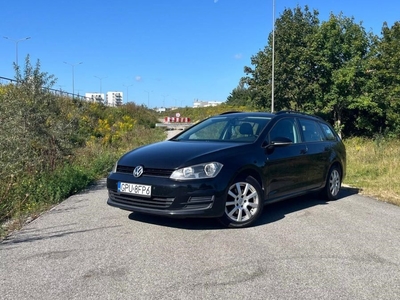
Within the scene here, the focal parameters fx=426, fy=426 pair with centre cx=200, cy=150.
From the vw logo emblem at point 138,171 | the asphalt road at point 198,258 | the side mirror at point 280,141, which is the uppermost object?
the side mirror at point 280,141

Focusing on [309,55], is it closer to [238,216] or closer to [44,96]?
A: [44,96]

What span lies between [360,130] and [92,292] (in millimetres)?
32353

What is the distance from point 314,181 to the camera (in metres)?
7.25

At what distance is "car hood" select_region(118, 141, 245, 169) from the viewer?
5.37 m

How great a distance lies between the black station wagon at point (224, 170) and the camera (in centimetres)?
523

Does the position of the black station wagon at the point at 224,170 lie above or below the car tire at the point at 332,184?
above

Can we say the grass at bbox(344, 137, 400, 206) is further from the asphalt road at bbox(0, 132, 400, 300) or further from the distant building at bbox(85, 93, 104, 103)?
the distant building at bbox(85, 93, 104, 103)

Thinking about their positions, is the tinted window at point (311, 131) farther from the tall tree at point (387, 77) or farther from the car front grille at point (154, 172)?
the tall tree at point (387, 77)

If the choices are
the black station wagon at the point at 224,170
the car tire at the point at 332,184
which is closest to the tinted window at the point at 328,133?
the car tire at the point at 332,184

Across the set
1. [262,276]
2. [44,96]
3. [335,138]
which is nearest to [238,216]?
[262,276]

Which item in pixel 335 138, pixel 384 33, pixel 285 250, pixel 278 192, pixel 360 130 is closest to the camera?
pixel 285 250

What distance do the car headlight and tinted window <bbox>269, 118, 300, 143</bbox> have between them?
53.9 inches

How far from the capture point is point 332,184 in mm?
7934

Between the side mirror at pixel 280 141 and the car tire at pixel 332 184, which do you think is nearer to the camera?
the side mirror at pixel 280 141
